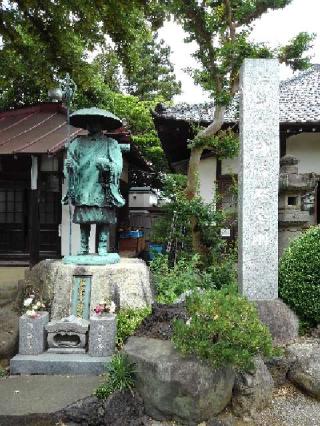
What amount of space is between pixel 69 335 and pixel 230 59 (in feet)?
22.5

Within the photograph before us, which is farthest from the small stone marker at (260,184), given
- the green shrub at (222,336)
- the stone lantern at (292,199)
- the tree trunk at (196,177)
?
the tree trunk at (196,177)

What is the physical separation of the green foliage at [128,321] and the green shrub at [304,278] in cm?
216

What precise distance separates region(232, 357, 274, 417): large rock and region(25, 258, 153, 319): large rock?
1.84 m

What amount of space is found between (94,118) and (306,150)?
8507mm

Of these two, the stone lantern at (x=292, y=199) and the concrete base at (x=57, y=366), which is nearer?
the concrete base at (x=57, y=366)

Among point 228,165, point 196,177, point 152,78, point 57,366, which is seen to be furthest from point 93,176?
point 152,78

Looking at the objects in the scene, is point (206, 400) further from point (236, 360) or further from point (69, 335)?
point (69, 335)

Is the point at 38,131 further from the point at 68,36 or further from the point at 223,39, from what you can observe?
the point at 223,39

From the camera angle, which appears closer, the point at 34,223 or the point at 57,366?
the point at 57,366

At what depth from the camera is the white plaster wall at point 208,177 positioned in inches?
492

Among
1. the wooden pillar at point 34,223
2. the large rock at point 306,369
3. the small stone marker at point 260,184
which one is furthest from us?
the wooden pillar at point 34,223

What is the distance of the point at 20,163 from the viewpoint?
39.2 feet

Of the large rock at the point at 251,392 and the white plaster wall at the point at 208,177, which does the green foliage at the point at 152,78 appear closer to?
the white plaster wall at the point at 208,177

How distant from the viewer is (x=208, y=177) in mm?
12555
